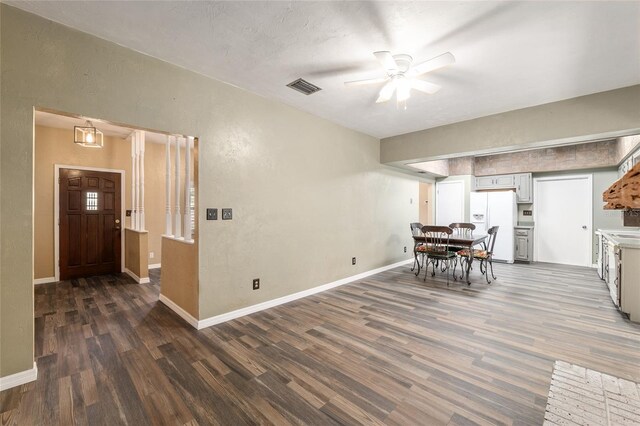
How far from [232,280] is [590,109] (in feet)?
15.8

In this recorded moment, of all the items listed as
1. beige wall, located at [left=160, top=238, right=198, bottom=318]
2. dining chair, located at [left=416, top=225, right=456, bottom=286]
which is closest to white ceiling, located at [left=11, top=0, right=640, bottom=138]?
beige wall, located at [left=160, top=238, right=198, bottom=318]

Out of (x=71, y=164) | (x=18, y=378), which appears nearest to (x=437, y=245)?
(x=18, y=378)

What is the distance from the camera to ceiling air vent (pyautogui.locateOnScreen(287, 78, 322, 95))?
2918mm

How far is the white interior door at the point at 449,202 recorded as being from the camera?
717 cm

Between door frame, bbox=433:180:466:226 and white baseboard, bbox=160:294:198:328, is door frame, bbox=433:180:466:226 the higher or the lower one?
the higher one

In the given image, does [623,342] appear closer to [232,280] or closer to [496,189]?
[232,280]

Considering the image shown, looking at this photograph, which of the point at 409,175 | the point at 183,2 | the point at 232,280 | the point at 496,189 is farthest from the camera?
the point at 496,189

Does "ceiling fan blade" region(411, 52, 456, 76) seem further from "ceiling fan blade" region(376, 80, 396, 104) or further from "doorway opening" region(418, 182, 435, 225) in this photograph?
"doorway opening" region(418, 182, 435, 225)

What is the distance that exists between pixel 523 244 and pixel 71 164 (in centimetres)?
986

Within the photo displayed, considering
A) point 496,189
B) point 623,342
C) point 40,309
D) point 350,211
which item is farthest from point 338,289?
point 496,189

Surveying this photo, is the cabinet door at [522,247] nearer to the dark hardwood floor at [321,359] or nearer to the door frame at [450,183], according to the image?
the door frame at [450,183]

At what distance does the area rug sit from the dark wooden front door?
6.67 meters

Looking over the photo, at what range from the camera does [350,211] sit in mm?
4652

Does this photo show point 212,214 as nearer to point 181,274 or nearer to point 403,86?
point 181,274
